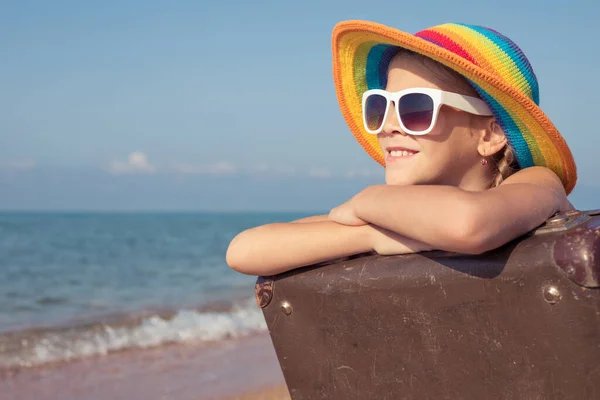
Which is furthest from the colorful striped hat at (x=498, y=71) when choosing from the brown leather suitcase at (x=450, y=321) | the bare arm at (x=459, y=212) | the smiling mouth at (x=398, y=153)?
the brown leather suitcase at (x=450, y=321)

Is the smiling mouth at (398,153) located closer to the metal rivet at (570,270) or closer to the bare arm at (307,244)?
the bare arm at (307,244)

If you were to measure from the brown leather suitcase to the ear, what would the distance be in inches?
30.0

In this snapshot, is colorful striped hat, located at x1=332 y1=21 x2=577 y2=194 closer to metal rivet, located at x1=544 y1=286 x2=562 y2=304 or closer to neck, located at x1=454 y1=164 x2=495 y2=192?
neck, located at x1=454 y1=164 x2=495 y2=192

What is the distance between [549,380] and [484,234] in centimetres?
37

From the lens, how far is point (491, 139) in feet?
8.41

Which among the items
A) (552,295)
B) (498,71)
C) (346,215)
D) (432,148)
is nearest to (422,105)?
(432,148)

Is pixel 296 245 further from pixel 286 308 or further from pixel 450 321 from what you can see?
pixel 450 321

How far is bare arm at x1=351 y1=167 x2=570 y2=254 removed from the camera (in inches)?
67.9

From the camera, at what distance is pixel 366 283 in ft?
6.51

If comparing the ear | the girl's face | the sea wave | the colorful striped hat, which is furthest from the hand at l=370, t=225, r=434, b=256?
the sea wave

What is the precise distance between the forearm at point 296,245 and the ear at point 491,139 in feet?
2.31

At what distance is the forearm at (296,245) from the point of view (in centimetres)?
208

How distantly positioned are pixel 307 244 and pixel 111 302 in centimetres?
888

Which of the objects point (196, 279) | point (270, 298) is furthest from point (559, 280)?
point (196, 279)
